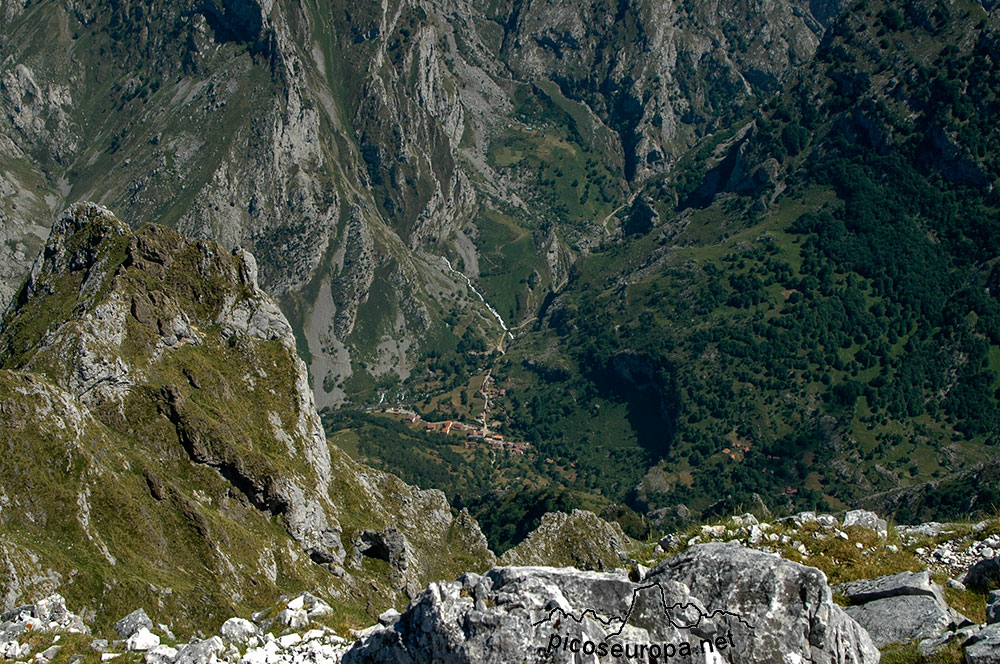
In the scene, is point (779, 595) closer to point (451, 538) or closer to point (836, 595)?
point (836, 595)

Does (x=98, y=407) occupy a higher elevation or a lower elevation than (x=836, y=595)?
higher

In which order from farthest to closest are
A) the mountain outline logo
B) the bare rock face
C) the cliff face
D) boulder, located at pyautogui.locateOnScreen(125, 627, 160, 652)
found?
the cliff face, boulder, located at pyautogui.locateOnScreen(125, 627, 160, 652), the mountain outline logo, the bare rock face

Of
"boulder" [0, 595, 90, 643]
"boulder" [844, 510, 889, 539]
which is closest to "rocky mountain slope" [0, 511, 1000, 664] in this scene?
Result: "boulder" [0, 595, 90, 643]

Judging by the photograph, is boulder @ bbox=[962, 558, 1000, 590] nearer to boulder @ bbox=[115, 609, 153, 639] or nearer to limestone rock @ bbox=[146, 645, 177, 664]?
limestone rock @ bbox=[146, 645, 177, 664]

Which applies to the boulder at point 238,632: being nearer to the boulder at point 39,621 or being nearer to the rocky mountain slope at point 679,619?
the rocky mountain slope at point 679,619

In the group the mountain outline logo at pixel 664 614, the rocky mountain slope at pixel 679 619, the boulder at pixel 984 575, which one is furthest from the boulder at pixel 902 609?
the mountain outline logo at pixel 664 614

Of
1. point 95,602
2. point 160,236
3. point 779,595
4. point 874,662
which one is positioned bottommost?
point 874,662

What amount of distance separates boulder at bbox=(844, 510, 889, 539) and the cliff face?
1416 inches

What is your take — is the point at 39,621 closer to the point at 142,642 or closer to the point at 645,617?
the point at 142,642

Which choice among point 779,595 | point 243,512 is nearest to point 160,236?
point 243,512

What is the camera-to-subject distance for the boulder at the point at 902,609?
21.6m

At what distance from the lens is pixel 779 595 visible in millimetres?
19906

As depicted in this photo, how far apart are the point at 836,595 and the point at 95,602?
1621 inches

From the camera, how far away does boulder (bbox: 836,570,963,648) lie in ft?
70.9
